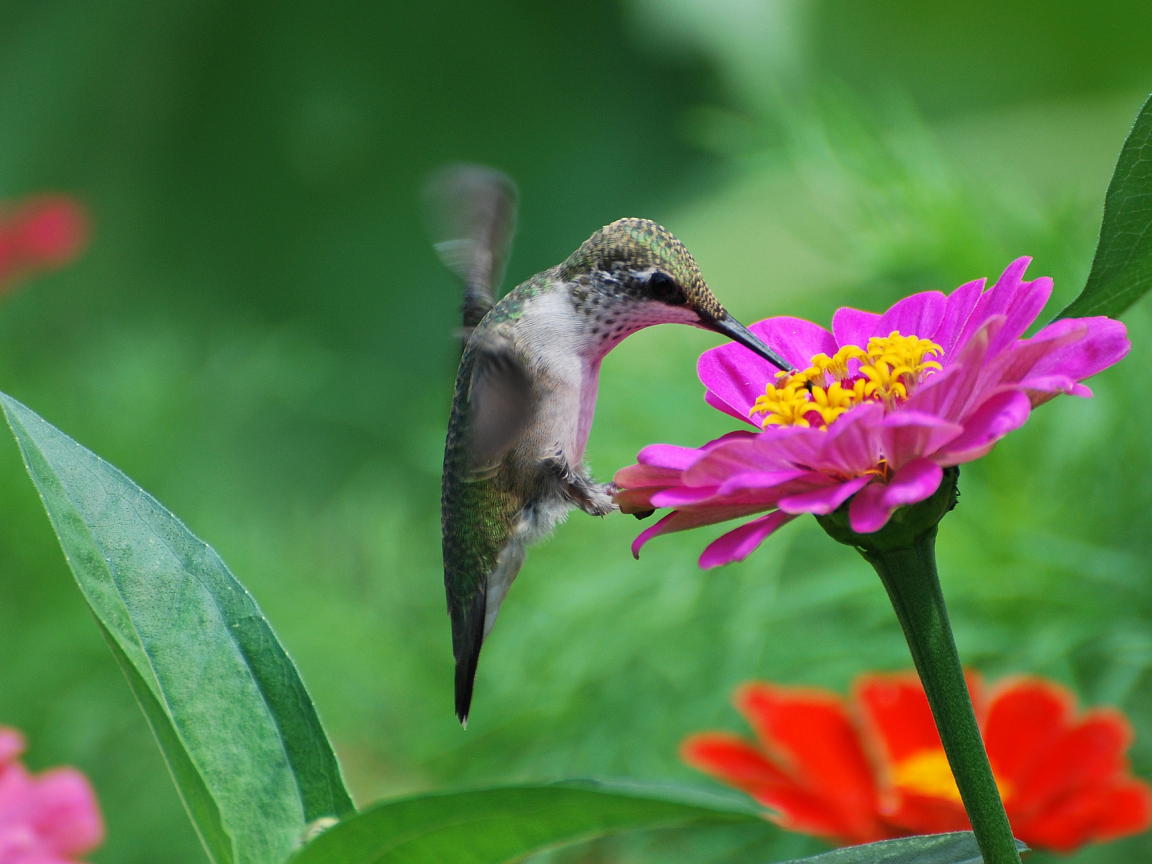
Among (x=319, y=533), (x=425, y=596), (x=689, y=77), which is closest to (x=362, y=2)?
(x=689, y=77)

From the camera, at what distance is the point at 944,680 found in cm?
21

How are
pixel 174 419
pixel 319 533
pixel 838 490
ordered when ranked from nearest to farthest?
pixel 838 490
pixel 174 419
pixel 319 533

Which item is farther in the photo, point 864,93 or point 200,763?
point 864,93

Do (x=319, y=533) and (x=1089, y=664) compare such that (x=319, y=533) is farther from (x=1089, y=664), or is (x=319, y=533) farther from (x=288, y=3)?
(x=288, y=3)

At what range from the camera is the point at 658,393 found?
0.86 meters

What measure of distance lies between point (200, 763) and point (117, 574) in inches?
1.5

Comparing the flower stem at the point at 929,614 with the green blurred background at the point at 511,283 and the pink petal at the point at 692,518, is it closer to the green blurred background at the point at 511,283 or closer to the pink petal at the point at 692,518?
the pink petal at the point at 692,518

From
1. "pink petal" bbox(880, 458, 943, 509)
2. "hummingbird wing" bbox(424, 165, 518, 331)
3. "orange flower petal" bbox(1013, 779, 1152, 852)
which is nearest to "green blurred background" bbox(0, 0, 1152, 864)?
"hummingbird wing" bbox(424, 165, 518, 331)

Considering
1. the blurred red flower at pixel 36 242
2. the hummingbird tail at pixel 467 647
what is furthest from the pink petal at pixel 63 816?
the blurred red flower at pixel 36 242

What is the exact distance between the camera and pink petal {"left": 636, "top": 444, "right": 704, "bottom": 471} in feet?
0.72

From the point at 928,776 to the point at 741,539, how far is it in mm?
301

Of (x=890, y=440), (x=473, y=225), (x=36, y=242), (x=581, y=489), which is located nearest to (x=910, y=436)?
(x=890, y=440)

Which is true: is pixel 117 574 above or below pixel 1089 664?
above

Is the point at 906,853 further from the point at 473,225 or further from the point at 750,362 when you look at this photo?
the point at 473,225
